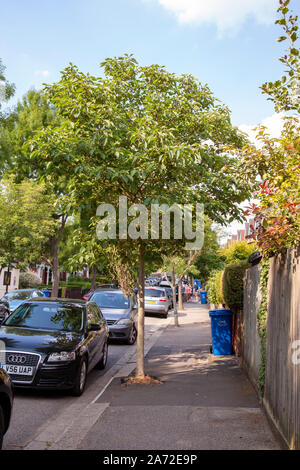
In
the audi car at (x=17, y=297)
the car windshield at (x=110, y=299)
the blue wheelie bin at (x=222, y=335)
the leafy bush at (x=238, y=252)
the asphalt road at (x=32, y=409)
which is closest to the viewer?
the asphalt road at (x=32, y=409)

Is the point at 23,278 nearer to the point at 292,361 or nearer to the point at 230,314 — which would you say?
the point at 230,314

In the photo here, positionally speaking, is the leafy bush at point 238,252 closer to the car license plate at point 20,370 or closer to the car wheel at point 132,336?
the car wheel at point 132,336

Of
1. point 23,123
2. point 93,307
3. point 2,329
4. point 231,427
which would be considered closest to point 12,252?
point 23,123

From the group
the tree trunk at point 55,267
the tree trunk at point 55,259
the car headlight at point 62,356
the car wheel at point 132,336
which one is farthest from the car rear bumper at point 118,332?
the tree trunk at point 55,259

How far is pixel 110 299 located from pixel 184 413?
9864 mm

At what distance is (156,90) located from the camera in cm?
955

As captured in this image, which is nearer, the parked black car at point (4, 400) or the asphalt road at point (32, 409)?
the parked black car at point (4, 400)

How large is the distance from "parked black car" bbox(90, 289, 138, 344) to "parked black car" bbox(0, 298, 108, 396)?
460 cm

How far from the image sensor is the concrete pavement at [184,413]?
5125 millimetres

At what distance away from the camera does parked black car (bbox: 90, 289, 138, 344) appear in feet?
46.8

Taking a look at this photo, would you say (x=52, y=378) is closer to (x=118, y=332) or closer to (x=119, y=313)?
(x=118, y=332)

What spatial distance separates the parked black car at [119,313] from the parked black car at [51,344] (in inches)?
181

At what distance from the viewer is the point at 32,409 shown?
6.66 m

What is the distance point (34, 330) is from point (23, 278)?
4109 centimetres
